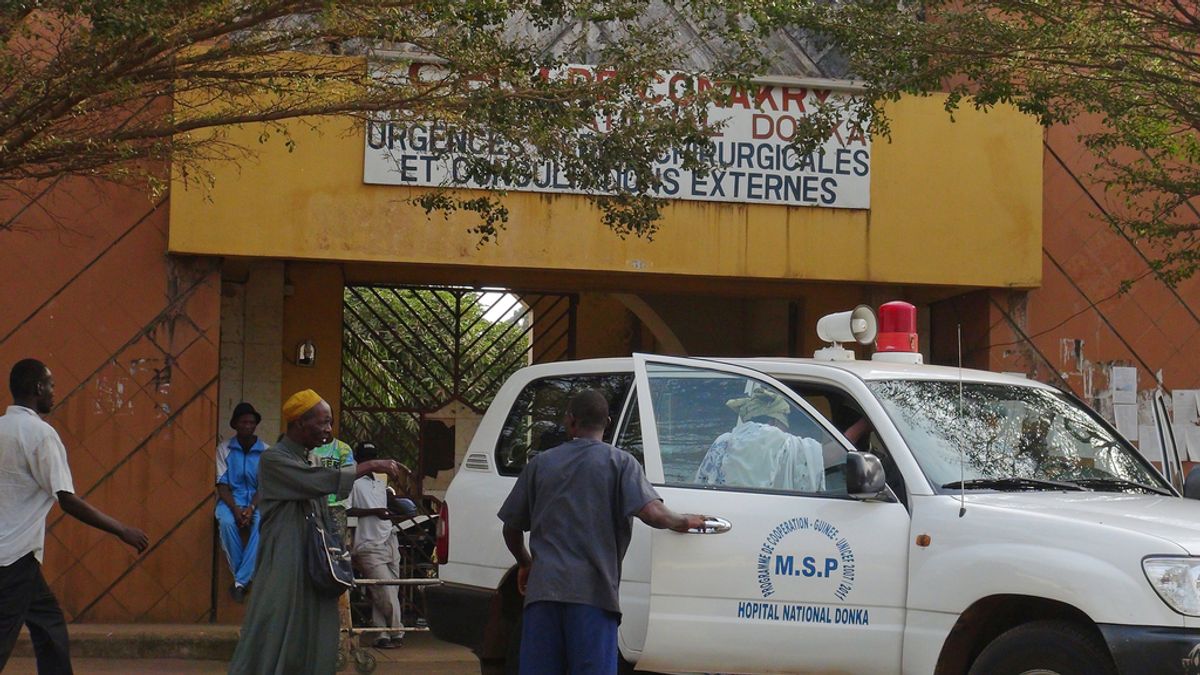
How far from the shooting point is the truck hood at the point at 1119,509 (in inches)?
200

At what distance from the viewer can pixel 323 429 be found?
6527 mm

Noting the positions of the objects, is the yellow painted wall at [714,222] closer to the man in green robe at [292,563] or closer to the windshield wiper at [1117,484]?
the man in green robe at [292,563]

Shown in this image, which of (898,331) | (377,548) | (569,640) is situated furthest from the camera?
(377,548)

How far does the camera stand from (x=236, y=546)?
10.7 m

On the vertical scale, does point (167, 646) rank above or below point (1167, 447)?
below

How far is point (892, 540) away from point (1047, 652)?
724 millimetres

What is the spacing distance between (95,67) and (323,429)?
276 centimetres

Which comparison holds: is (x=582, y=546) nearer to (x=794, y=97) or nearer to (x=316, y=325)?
(x=794, y=97)

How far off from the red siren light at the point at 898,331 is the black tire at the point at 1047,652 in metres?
1.91

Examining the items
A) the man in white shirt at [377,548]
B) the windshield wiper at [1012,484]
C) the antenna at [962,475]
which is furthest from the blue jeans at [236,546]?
the windshield wiper at [1012,484]

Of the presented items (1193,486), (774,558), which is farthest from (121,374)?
(1193,486)

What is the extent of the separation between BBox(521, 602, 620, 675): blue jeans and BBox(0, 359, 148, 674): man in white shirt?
2046mm

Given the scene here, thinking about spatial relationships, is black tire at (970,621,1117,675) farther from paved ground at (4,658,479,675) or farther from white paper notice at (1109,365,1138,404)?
white paper notice at (1109,365,1138,404)

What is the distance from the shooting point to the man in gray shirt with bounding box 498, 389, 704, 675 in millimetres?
5539
